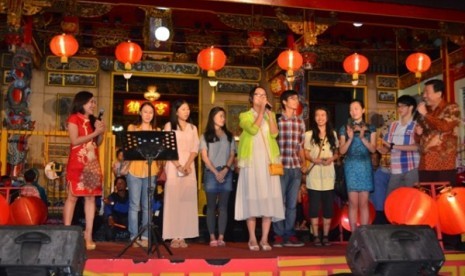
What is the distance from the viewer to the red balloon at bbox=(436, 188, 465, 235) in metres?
4.92

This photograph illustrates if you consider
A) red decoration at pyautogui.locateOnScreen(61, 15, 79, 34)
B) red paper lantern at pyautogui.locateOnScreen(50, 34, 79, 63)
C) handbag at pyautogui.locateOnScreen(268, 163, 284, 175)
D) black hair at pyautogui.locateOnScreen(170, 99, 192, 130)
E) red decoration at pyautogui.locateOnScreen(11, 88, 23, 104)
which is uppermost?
red decoration at pyautogui.locateOnScreen(61, 15, 79, 34)

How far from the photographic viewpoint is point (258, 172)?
496 cm

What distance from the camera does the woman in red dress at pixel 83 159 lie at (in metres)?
4.76

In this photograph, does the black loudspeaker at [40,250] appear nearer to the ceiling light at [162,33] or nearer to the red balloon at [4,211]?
the red balloon at [4,211]

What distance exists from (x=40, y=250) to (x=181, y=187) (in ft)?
5.98

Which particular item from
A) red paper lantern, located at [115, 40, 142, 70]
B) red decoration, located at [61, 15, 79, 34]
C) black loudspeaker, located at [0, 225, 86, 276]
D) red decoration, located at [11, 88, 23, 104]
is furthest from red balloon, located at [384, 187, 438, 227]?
red decoration, located at [61, 15, 79, 34]

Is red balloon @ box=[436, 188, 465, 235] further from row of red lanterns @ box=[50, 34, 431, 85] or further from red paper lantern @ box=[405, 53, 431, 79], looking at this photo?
red paper lantern @ box=[405, 53, 431, 79]

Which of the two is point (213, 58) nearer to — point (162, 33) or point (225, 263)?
point (162, 33)

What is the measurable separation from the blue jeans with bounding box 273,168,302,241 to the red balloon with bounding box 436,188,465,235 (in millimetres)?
1339

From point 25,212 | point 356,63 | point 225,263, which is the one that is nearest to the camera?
point 225,263

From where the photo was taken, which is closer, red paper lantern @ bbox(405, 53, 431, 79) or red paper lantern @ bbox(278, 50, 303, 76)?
red paper lantern @ bbox(278, 50, 303, 76)

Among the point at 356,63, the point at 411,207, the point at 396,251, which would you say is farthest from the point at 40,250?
the point at 356,63

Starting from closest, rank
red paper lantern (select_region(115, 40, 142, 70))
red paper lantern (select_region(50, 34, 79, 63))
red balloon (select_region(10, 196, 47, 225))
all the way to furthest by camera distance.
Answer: red balloon (select_region(10, 196, 47, 225)) < red paper lantern (select_region(50, 34, 79, 63)) < red paper lantern (select_region(115, 40, 142, 70))

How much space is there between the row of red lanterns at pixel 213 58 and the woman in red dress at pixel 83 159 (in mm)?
3287
